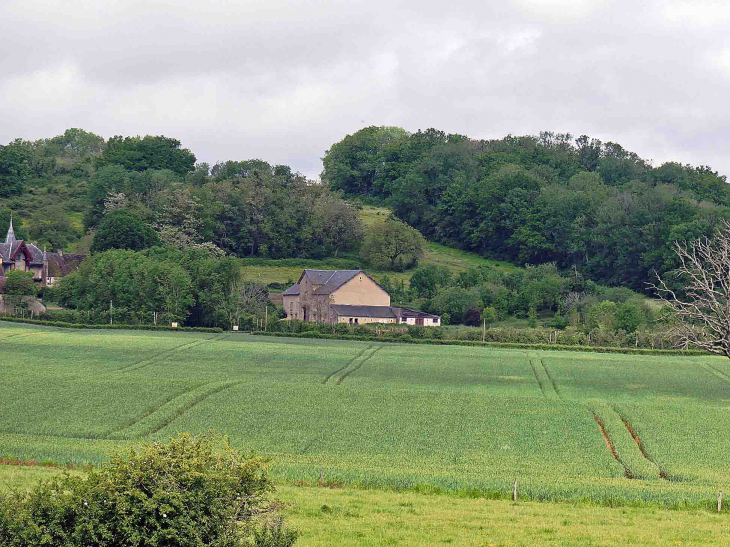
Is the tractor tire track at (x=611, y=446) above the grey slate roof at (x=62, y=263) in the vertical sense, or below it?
below

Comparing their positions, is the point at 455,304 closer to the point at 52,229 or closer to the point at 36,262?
the point at 36,262

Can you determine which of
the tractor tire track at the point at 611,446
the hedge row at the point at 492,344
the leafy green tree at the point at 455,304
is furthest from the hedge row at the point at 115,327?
the tractor tire track at the point at 611,446

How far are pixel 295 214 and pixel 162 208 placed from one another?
59.3 feet

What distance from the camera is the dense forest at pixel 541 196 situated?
129 metres

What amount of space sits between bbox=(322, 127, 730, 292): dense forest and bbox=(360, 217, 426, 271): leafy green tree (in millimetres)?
20942

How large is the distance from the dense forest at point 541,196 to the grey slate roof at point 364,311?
111 ft

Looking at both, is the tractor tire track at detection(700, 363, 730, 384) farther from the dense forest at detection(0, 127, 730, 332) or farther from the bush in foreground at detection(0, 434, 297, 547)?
the bush in foreground at detection(0, 434, 297, 547)

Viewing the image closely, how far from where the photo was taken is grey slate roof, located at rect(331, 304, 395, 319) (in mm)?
96625

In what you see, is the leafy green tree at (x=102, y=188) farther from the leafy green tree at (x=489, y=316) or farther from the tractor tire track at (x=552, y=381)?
the tractor tire track at (x=552, y=381)

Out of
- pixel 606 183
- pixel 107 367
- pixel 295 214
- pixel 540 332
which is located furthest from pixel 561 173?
pixel 107 367

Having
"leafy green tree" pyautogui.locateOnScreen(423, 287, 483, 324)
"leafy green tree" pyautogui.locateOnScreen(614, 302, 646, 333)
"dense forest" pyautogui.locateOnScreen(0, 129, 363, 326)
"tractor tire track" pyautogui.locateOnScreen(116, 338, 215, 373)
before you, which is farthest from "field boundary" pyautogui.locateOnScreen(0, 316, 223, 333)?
"leafy green tree" pyautogui.locateOnScreen(614, 302, 646, 333)

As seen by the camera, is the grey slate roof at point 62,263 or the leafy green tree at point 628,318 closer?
the leafy green tree at point 628,318

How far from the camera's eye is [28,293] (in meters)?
99.2

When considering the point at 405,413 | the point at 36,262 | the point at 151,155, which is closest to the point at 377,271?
the point at 36,262
